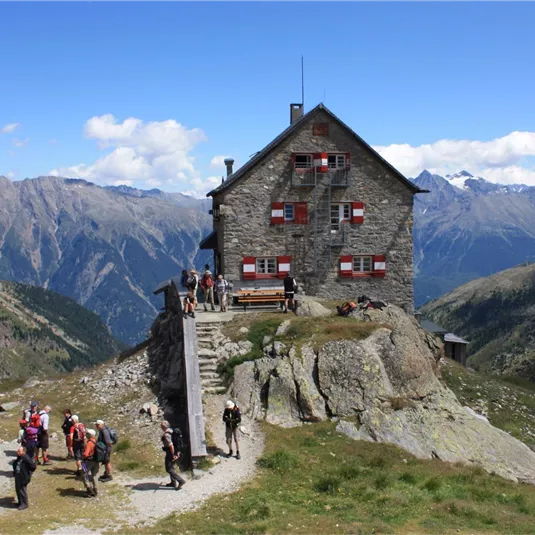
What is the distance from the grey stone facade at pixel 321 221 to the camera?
38.9m

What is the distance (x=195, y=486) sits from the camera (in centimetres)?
1855

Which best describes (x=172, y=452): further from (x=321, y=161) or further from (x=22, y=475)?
(x=321, y=161)

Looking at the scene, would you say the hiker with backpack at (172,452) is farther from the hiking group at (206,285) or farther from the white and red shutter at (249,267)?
the white and red shutter at (249,267)

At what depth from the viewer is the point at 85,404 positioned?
2728cm

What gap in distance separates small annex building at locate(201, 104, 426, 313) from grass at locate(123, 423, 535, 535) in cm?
1830

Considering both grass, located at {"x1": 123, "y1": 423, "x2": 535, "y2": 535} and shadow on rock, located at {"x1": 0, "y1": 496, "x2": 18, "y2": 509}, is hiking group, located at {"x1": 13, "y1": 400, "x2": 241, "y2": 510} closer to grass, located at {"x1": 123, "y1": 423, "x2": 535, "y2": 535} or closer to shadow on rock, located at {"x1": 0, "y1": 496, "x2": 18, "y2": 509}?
shadow on rock, located at {"x1": 0, "y1": 496, "x2": 18, "y2": 509}

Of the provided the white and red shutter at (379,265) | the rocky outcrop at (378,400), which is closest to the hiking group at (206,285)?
the rocky outcrop at (378,400)

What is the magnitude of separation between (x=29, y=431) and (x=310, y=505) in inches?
357

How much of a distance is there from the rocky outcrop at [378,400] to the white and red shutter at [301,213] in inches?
543

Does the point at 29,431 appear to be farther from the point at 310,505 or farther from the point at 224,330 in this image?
the point at 224,330

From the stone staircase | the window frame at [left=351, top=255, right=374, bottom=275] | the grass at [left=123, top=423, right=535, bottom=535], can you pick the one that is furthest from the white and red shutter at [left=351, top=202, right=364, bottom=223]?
the grass at [left=123, top=423, right=535, bottom=535]

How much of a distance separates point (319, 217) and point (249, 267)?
18.9 feet

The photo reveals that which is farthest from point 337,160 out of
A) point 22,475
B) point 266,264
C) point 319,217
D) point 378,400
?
point 22,475

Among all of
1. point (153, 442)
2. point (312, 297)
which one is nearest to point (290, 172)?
point (312, 297)
